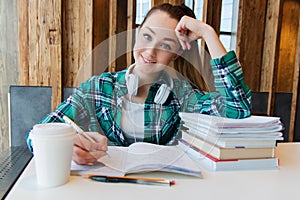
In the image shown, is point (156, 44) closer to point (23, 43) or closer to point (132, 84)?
point (132, 84)

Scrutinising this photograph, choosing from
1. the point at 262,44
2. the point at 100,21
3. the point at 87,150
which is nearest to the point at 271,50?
the point at 262,44

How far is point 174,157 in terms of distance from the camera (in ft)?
2.48

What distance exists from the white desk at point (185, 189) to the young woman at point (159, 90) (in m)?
0.30

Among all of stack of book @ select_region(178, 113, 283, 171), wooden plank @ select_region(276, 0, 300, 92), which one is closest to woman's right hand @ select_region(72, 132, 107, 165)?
stack of book @ select_region(178, 113, 283, 171)

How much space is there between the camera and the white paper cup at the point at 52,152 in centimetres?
54

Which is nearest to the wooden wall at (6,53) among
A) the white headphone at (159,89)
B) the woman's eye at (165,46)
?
the white headphone at (159,89)

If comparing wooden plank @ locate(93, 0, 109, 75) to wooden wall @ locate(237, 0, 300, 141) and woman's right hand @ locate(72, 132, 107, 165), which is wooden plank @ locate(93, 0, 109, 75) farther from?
woman's right hand @ locate(72, 132, 107, 165)

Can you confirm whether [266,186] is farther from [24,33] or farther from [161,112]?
[24,33]

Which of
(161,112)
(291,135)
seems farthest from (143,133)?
(291,135)

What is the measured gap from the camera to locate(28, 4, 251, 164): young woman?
953mm

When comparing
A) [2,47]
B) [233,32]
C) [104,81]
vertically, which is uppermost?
[233,32]

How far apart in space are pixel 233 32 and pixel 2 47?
2.00 meters

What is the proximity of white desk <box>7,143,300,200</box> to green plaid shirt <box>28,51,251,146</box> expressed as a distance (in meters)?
0.31

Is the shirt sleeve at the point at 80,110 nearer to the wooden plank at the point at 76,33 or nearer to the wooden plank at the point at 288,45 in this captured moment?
the wooden plank at the point at 76,33
